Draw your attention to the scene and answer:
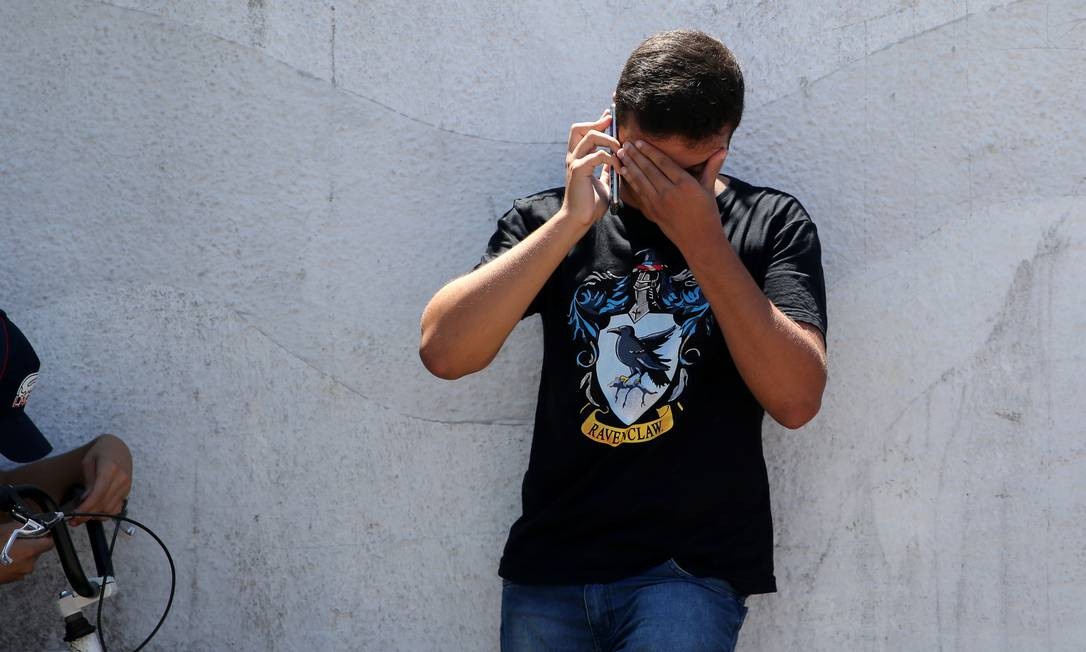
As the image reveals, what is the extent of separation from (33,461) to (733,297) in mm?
1777

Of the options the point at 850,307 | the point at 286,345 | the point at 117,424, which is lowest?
the point at 117,424

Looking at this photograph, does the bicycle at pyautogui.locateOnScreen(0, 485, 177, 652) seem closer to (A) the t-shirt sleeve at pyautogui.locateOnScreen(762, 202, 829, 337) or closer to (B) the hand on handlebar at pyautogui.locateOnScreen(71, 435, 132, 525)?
(B) the hand on handlebar at pyautogui.locateOnScreen(71, 435, 132, 525)

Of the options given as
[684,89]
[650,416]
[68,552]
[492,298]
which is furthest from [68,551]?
[684,89]

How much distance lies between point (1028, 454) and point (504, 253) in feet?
4.52

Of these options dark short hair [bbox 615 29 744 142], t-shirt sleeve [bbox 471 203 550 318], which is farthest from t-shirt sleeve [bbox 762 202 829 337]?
t-shirt sleeve [bbox 471 203 550 318]

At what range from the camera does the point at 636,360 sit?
98.1 inches

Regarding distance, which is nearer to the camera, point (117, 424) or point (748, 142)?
point (748, 142)

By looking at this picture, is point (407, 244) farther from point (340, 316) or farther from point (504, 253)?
point (504, 253)

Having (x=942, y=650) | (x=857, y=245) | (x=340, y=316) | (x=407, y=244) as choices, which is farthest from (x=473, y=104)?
(x=942, y=650)

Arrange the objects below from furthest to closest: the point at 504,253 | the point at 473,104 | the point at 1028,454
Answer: the point at 473,104
the point at 1028,454
the point at 504,253

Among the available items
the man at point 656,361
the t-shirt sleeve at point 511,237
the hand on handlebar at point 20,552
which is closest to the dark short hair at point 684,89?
the man at point 656,361

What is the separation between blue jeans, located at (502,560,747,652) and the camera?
229 centimetres

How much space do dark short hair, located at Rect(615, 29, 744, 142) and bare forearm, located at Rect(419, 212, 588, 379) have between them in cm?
28

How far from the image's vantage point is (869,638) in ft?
9.28
